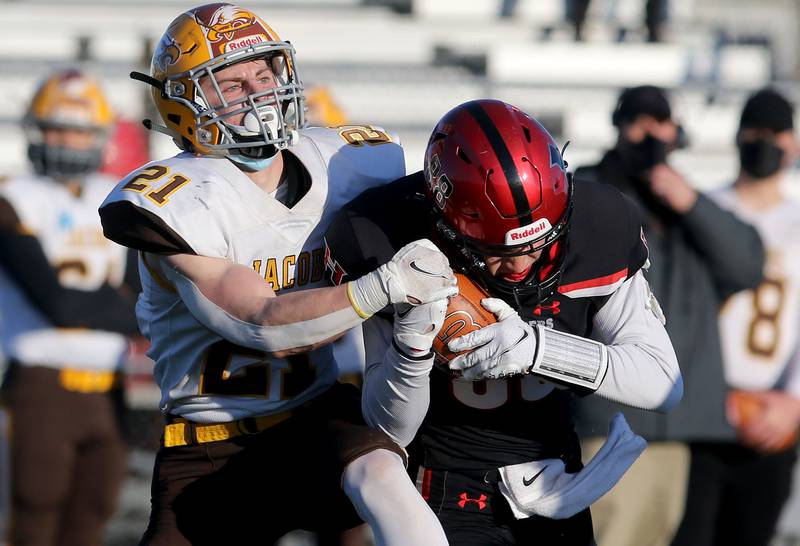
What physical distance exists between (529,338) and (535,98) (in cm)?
704

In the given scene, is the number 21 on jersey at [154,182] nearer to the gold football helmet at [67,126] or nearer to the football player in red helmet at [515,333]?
the football player in red helmet at [515,333]

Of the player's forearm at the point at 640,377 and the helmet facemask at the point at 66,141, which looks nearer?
the player's forearm at the point at 640,377

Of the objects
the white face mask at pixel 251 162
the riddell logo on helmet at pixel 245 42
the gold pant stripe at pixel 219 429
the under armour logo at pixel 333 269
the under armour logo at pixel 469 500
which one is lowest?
the under armour logo at pixel 469 500

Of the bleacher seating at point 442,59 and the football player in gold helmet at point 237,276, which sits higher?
the football player in gold helmet at point 237,276

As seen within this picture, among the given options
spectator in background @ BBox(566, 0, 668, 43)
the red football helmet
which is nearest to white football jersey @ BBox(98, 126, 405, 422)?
the red football helmet

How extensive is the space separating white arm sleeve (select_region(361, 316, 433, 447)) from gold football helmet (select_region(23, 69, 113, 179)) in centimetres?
273

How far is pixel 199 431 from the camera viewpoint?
2.95 metres

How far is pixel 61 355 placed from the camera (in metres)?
4.87

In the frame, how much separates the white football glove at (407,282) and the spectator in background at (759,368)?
6.69ft

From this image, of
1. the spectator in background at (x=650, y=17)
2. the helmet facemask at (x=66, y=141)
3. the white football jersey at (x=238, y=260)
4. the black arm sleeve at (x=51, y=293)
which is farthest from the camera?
the spectator in background at (x=650, y=17)

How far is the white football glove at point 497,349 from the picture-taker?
100 inches

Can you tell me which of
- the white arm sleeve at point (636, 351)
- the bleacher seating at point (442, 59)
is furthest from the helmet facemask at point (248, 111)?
the bleacher seating at point (442, 59)

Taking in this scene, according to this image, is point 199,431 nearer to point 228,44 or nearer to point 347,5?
point 228,44

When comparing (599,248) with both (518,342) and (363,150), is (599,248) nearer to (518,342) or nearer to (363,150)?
(518,342)
